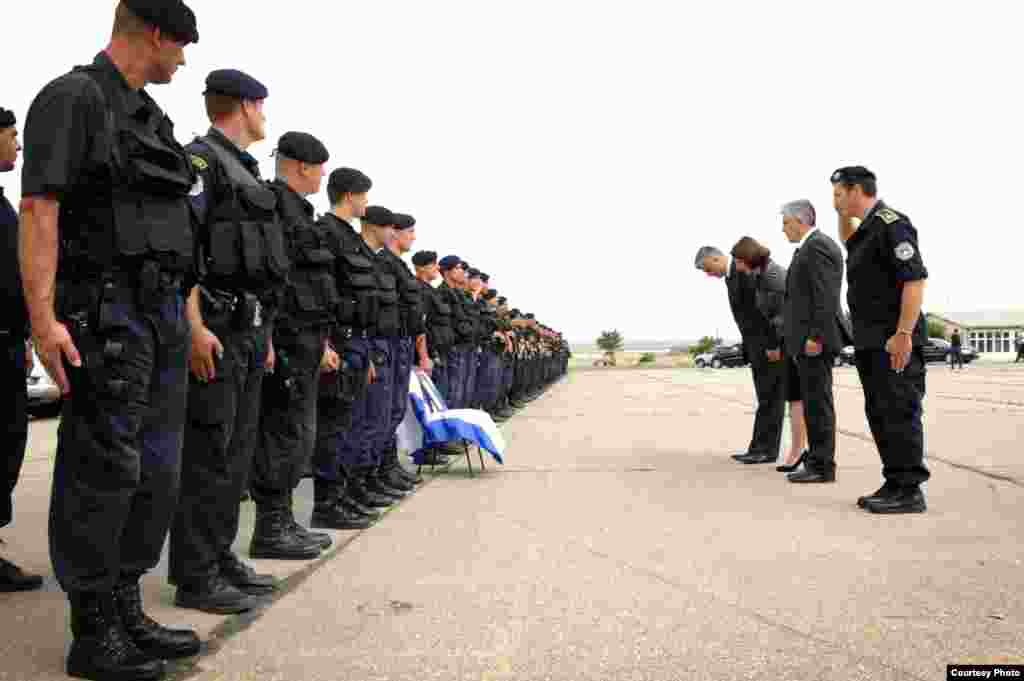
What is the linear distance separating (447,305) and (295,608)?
5967mm

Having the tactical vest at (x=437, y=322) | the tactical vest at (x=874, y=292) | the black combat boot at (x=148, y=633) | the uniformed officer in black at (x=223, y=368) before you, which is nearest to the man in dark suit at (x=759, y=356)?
the tactical vest at (x=874, y=292)

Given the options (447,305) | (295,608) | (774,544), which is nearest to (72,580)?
(295,608)

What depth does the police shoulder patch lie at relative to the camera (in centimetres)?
552

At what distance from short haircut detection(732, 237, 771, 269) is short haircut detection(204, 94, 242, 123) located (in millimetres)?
5395

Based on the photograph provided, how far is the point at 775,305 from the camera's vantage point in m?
8.03

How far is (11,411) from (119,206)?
2002 millimetres

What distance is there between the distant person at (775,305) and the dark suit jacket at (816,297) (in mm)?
631

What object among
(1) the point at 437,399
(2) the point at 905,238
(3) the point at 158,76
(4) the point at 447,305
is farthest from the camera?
(4) the point at 447,305

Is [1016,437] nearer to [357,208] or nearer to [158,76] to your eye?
[357,208]

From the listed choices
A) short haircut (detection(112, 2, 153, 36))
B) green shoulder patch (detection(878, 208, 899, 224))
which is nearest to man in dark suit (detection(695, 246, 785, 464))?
green shoulder patch (detection(878, 208, 899, 224))

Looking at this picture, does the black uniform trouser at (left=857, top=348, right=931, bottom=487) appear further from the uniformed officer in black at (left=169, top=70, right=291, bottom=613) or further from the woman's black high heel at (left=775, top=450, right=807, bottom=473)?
the uniformed officer in black at (left=169, top=70, right=291, bottom=613)

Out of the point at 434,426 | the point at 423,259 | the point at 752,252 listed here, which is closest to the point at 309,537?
the point at 434,426

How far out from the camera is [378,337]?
5914 millimetres

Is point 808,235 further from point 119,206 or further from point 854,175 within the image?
point 119,206
